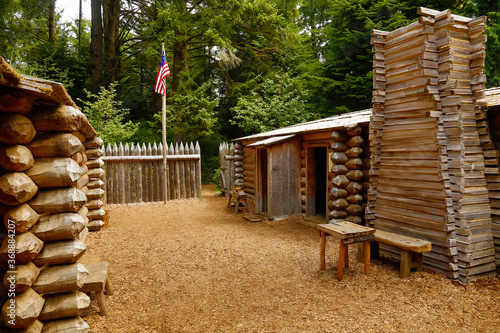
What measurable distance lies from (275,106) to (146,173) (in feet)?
26.6

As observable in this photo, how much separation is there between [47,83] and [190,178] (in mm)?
10312

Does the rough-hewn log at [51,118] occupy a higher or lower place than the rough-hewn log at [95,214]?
higher

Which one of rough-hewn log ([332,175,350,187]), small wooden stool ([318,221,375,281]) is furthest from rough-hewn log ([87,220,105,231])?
rough-hewn log ([332,175,350,187])

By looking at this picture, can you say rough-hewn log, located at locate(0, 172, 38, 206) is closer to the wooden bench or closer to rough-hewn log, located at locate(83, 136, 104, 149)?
rough-hewn log, located at locate(83, 136, 104, 149)

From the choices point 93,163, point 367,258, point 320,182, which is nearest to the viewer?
point 367,258

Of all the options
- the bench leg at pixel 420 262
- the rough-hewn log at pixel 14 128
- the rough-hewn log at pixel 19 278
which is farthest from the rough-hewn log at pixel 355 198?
the rough-hewn log at pixel 14 128

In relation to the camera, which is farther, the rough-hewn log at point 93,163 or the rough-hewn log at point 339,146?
the rough-hewn log at point 93,163

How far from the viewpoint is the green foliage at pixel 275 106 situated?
643 inches

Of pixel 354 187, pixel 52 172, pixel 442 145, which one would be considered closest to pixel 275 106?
pixel 354 187

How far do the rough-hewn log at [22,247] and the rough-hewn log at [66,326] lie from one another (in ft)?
2.47

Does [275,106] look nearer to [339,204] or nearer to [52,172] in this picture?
[339,204]

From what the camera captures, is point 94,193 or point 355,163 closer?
point 355,163

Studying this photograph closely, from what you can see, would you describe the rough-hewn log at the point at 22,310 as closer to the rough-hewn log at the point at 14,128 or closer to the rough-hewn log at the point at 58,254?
the rough-hewn log at the point at 58,254

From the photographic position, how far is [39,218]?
3.15 m
